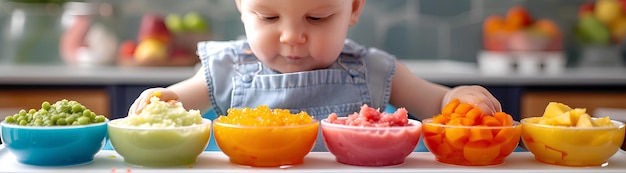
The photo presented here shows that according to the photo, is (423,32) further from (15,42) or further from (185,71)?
(15,42)

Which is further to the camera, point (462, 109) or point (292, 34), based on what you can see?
point (292, 34)

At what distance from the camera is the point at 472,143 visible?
953mm

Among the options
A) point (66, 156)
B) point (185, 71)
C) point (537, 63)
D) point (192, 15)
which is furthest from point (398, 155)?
point (192, 15)

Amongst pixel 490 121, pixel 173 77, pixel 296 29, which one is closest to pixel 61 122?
pixel 296 29

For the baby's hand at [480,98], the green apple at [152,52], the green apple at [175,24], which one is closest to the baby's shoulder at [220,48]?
the baby's hand at [480,98]

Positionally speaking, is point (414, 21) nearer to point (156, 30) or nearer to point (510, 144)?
point (156, 30)

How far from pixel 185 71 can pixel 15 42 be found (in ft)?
2.45

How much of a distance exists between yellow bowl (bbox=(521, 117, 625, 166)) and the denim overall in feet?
1.85

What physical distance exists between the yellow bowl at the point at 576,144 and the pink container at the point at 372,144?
0.17 metres

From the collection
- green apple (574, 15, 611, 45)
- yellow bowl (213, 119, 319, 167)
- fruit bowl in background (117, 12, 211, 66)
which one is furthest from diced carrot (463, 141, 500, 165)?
green apple (574, 15, 611, 45)

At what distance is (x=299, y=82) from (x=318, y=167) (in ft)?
1.70

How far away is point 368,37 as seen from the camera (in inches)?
126

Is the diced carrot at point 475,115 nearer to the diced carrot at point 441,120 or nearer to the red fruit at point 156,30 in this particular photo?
the diced carrot at point 441,120

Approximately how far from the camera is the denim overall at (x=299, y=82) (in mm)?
1467
